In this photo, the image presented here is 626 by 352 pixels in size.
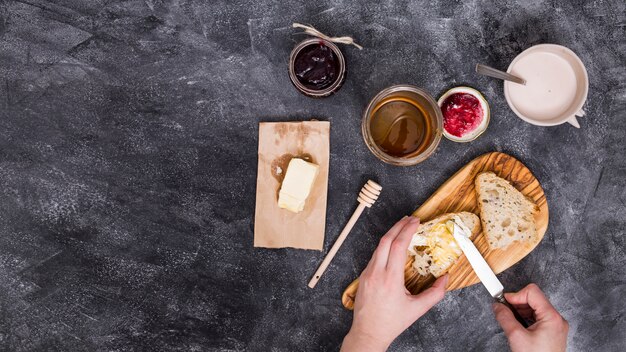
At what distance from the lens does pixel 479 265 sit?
1544mm

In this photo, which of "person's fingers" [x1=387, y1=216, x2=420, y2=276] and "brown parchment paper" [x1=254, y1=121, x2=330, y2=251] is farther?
"brown parchment paper" [x1=254, y1=121, x2=330, y2=251]

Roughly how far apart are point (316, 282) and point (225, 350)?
0.39 metres

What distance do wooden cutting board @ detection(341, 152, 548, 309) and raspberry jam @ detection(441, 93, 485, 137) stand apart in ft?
0.36

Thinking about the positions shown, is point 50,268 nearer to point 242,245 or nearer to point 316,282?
point 242,245

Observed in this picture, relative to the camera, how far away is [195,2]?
165 cm

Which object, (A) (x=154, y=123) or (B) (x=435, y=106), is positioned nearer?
(B) (x=435, y=106)

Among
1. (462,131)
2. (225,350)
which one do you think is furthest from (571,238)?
(225,350)

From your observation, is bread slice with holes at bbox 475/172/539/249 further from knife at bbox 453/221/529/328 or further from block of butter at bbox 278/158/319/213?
block of butter at bbox 278/158/319/213

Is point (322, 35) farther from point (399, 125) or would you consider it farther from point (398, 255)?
point (398, 255)

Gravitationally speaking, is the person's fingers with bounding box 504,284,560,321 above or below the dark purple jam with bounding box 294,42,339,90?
below

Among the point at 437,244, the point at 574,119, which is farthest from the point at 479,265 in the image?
the point at 574,119

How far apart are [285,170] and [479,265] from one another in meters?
0.68

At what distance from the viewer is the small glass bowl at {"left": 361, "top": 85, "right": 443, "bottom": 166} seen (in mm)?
1512

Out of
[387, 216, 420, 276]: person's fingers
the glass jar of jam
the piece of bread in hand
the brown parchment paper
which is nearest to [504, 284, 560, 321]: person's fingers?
the piece of bread in hand
